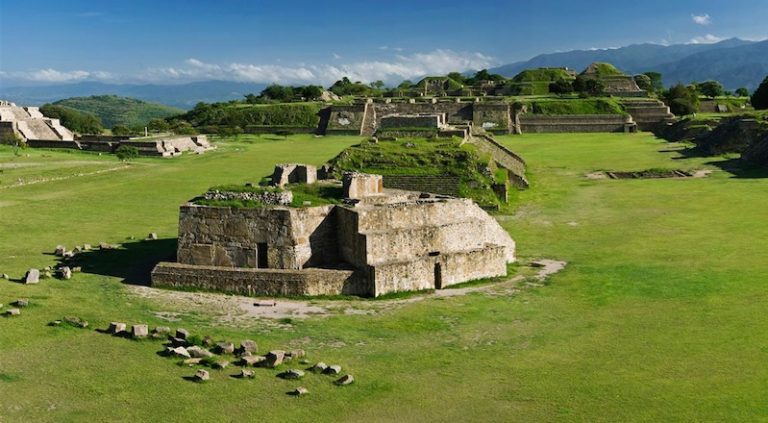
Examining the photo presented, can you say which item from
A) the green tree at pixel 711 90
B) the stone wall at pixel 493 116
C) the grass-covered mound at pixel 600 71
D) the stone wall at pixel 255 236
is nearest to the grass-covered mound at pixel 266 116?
the stone wall at pixel 493 116

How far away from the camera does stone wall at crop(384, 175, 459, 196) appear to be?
31.0m

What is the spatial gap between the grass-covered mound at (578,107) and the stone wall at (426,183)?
152 feet

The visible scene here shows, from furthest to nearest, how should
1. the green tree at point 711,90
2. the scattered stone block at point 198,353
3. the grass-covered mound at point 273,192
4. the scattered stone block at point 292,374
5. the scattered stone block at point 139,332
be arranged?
the green tree at point 711,90
the grass-covered mound at point 273,192
the scattered stone block at point 139,332
the scattered stone block at point 198,353
the scattered stone block at point 292,374

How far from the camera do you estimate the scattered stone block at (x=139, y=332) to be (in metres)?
13.5

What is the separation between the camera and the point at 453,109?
241 feet

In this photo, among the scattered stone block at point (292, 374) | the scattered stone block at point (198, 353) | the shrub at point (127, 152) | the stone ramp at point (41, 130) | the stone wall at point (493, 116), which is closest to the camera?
the scattered stone block at point (292, 374)

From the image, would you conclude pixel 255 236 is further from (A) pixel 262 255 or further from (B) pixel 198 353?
(B) pixel 198 353

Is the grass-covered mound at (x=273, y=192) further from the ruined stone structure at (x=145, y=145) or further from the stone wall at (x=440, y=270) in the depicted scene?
the ruined stone structure at (x=145, y=145)

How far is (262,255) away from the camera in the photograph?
59.1 ft

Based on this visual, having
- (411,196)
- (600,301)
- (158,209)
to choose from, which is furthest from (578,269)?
(158,209)

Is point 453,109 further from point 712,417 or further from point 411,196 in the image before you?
point 712,417

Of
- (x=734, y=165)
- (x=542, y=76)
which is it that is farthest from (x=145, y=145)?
(x=542, y=76)

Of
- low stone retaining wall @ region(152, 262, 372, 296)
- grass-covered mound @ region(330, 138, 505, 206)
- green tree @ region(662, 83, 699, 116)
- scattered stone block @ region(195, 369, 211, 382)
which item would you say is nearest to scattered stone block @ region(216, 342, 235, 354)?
scattered stone block @ region(195, 369, 211, 382)

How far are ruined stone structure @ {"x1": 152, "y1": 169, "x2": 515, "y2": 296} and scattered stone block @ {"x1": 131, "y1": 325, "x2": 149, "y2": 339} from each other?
368cm
